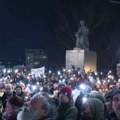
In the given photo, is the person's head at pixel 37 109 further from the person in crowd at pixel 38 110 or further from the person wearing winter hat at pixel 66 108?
the person wearing winter hat at pixel 66 108

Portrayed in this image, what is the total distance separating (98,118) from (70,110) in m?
0.49

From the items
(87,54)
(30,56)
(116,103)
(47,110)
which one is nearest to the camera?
(116,103)

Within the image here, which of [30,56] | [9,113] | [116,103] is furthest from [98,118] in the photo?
[30,56]

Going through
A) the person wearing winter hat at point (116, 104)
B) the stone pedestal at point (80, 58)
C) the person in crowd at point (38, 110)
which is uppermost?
the person wearing winter hat at point (116, 104)

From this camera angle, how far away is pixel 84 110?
21.7 feet

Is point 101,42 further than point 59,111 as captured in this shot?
Yes

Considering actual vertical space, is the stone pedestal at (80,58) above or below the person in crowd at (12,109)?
below

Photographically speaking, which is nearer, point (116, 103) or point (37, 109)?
point (116, 103)

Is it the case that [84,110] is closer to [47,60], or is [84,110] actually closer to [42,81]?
[42,81]

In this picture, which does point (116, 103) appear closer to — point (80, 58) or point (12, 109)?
point (12, 109)

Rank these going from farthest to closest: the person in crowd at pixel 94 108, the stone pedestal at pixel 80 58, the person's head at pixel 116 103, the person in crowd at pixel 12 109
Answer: the stone pedestal at pixel 80 58 → the person in crowd at pixel 94 108 → the person in crowd at pixel 12 109 → the person's head at pixel 116 103

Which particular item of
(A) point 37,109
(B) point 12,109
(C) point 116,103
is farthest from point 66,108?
(C) point 116,103

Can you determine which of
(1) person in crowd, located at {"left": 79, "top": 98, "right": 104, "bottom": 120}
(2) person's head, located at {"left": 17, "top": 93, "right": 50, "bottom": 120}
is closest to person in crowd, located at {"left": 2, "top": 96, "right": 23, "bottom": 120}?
(1) person in crowd, located at {"left": 79, "top": 98, "right": 104, "bottom": 120}

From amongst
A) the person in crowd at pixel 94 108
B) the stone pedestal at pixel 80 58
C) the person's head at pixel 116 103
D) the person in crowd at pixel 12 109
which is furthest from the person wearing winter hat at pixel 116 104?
the stone pedestal at pixel 80 58
